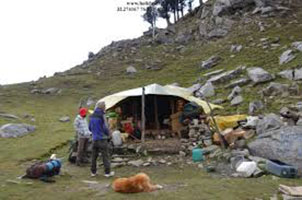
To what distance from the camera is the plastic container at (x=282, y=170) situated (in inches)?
563

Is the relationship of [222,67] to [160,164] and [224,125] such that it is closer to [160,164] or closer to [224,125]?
[224,125]

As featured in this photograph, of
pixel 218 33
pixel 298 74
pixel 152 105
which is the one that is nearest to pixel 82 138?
pixel 152 105

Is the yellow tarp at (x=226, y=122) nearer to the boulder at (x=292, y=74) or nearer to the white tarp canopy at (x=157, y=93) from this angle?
the white tarp canopy at (x=157, y=93)

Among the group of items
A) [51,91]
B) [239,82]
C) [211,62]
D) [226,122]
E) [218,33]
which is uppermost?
[218,33]

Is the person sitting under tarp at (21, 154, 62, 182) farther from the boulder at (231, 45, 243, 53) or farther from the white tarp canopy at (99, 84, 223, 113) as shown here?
the boulder at (231, 45, 243, 53)

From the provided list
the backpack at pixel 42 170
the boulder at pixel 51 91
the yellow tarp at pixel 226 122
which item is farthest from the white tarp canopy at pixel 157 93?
the boulder at pixel 51 91

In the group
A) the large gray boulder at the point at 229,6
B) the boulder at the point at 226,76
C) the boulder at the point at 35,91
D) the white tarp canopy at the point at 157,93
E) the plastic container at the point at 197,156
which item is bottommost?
the plastic container at the point at 197,156

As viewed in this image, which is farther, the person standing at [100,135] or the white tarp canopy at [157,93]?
the white tarp canopy at [157,93]

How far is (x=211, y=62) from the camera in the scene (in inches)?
1886

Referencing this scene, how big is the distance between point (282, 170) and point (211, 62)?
112 ft

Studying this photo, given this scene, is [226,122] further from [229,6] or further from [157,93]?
[229,6]

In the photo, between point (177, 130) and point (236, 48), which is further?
point (236, 48)

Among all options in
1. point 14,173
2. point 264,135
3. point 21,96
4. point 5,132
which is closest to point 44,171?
point 14,173

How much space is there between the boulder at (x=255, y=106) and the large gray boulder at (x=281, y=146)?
7.71m
